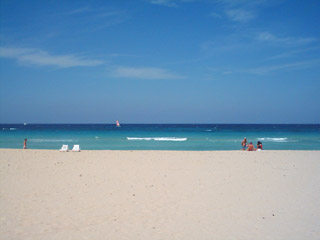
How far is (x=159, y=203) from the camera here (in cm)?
724

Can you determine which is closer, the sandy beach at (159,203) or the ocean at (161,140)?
the sandy beach at (159,203)

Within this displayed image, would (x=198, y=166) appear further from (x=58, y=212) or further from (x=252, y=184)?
(x=58, y=212)

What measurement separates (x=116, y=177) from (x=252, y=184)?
197 inches

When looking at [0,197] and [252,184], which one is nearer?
[0,197]

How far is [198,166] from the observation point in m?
13.2

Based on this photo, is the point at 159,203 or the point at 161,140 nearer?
the point at 159,203

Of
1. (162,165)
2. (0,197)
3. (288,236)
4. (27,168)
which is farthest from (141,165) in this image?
(288,236)

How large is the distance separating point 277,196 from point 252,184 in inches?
60.2

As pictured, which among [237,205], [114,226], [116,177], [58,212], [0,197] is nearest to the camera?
[114,226]

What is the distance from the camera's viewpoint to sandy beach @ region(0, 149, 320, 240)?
212 inches

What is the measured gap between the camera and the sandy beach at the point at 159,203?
17.7 ft

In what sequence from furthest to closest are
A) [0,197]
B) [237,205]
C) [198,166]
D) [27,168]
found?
[198,166], [27,168], [0,197], [237,205]

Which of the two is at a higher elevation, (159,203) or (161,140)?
(161,140)

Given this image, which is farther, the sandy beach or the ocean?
the ocean
